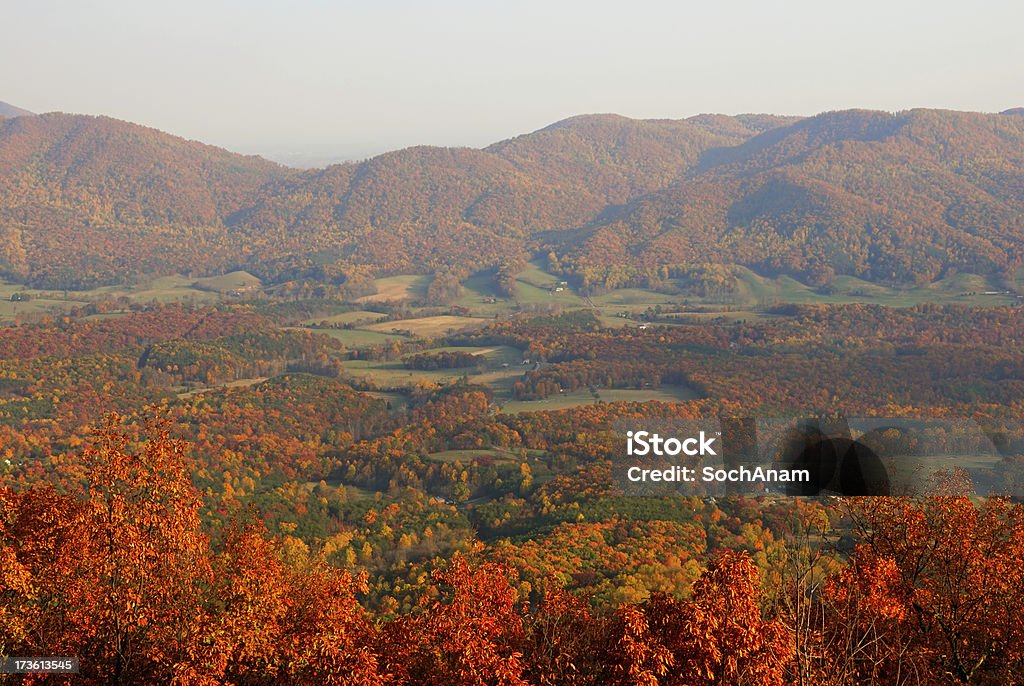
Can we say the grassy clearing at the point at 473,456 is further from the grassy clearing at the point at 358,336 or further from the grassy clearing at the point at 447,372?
the grassy clearing at the point at 358,336

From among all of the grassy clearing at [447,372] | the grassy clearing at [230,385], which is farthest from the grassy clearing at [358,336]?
the grassy clearing at [230,385]

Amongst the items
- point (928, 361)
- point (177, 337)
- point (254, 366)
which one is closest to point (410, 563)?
point (928, 361)

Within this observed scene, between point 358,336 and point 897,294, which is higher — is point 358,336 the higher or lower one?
the lower one

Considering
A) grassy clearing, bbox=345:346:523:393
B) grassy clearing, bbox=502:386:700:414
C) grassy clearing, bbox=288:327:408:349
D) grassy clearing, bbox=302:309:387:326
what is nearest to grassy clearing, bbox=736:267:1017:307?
grassy clearing, bbox=345:346:523:393

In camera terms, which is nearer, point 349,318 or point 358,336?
point 358,336

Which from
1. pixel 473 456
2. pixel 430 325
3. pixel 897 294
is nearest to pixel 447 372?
pixel 473 456

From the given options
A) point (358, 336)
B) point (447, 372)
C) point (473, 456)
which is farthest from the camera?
point (358, 336)

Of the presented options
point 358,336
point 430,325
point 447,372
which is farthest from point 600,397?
point 430,325

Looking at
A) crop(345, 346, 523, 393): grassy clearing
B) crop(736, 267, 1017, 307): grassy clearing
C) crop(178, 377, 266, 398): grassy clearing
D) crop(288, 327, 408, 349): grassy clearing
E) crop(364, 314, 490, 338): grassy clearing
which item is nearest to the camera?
crop(178, 377, 266, 398): grassy clearing

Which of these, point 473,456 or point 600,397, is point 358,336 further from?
point 473,456

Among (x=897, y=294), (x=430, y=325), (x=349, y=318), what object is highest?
(x=897, y=294)

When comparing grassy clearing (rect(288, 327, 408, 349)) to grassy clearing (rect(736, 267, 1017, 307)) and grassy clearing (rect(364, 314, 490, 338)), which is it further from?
grassy clearing (rect(736, 267, 1017, 307))

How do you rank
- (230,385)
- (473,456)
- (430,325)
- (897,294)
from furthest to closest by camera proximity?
1. (897,294)
2. (430,325)
3. (230,385)
4. (473,456)
